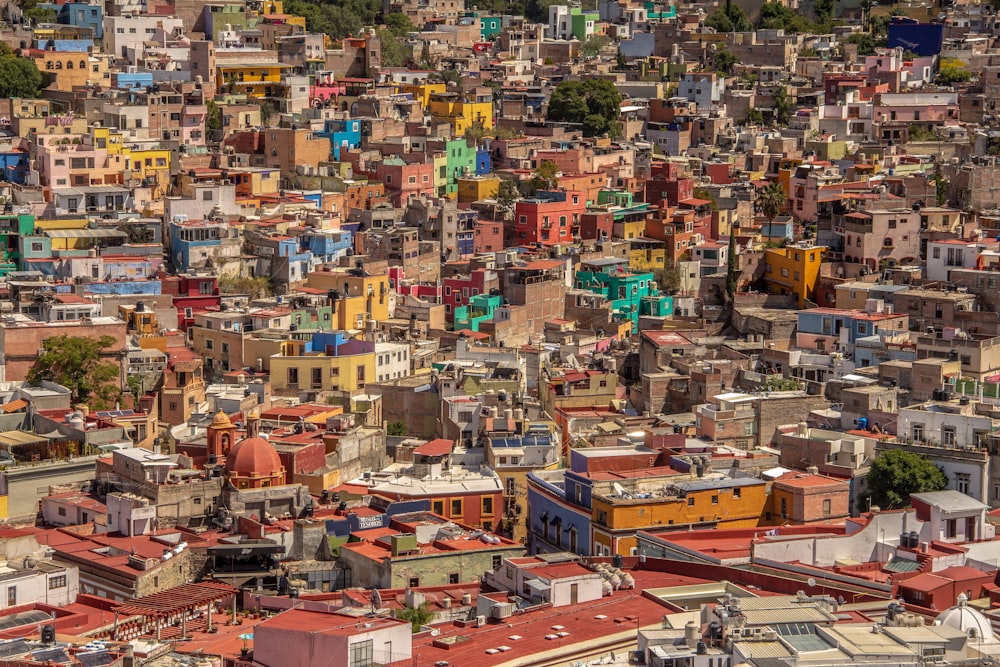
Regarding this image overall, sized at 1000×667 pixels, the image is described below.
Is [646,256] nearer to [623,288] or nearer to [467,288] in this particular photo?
[623,288]

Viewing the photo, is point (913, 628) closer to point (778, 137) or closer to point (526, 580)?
point (526, 580)

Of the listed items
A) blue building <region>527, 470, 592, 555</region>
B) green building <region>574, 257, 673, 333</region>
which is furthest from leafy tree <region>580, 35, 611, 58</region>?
blue building <region>527, 470, 592, 555</region>

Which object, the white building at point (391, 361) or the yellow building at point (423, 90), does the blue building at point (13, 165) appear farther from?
the yellow building at point (423, 90)

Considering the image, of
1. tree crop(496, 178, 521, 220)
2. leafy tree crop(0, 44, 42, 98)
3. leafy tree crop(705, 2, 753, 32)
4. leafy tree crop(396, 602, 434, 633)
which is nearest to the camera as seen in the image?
leafy tree crop(396, 602, 434, 633)

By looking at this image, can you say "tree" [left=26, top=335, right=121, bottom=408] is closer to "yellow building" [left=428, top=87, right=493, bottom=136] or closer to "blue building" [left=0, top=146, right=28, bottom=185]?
"blue building" [left=0, top=146, right=28, bottom=185]

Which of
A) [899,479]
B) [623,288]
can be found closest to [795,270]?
[623,288]
